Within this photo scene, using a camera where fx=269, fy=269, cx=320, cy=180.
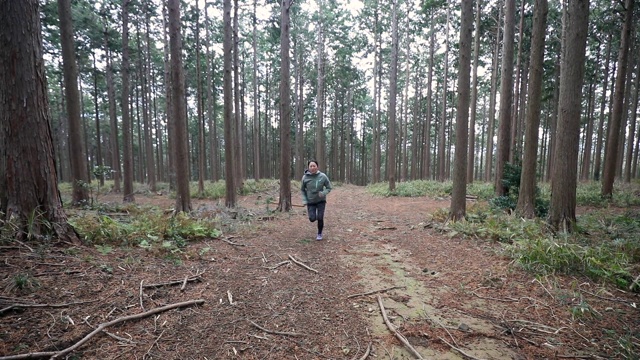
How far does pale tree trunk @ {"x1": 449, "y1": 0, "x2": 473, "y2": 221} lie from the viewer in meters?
7.64

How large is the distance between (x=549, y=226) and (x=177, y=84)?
10.8m

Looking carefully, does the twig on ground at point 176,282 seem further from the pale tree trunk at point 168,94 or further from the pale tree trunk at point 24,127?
the pale tree trunk at point 168,94

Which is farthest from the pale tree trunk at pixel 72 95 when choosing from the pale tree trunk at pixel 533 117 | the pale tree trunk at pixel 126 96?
the pale tree trunk at pixel 533 117

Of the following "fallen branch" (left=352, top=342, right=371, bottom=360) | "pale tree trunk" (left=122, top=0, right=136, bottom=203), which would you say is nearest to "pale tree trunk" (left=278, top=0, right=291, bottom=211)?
"fallen branch" (left=352, top=342, right=371, bottom=360)

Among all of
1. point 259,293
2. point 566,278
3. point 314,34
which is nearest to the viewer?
point 259,293

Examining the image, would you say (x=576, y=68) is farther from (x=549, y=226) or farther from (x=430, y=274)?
(x=430, y=274)

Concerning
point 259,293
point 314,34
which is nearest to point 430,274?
point 259,293

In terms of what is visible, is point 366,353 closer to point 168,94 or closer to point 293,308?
point 293,308

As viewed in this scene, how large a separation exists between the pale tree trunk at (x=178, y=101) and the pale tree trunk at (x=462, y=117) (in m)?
8.35

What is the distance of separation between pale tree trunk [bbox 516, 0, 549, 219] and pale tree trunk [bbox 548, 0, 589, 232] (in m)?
1.03

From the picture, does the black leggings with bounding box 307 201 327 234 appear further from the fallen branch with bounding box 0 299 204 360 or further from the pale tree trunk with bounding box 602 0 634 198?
the pale tree trunk with bounding box 602 0 634 198

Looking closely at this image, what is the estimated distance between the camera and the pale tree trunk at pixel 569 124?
6.13 meters

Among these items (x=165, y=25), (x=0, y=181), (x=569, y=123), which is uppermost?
(x=165, y=25)

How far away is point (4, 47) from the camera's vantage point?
12.4ft
